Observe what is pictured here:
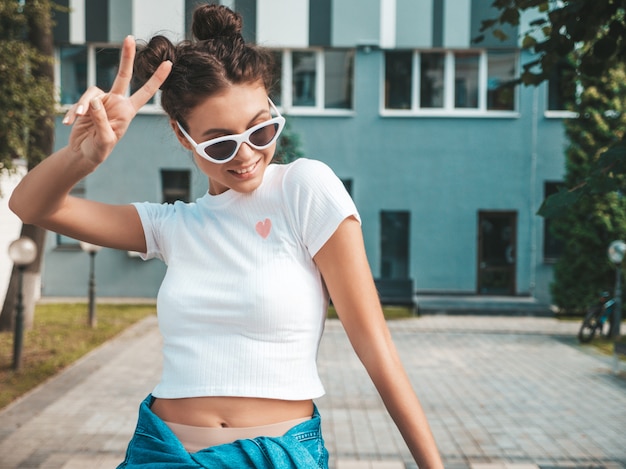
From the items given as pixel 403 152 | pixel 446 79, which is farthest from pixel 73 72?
pixel 446 79

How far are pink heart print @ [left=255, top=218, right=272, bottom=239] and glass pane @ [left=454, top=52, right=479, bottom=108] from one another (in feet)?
59.9

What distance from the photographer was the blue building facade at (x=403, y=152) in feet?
62.1

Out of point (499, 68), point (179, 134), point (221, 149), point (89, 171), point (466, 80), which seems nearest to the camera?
point (89, 171)

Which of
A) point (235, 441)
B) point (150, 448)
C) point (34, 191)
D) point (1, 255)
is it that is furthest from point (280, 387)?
point (1, 255)

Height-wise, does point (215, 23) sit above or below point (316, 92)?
below

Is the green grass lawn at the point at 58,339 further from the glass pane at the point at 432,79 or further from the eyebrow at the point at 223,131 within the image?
the eyebrow at the point at 223,131

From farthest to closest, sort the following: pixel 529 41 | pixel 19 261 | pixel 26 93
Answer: pixel 26 93 < pixel 19 261 < pixel 529 41

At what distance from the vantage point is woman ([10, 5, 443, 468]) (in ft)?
5.15

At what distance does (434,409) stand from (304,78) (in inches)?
517

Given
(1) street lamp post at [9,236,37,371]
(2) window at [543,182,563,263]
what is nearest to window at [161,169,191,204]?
(2) window at [543,182,563,263]

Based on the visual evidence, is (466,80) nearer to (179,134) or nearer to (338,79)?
(338,79)

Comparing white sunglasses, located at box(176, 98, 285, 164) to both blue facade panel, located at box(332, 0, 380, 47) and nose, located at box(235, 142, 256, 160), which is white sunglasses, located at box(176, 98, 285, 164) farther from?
blue facade panel, located at box(332, 0, 380, 47)

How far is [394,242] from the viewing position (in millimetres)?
19328

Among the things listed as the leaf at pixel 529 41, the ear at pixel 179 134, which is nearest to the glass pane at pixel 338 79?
the leaf at pixel 529 41
